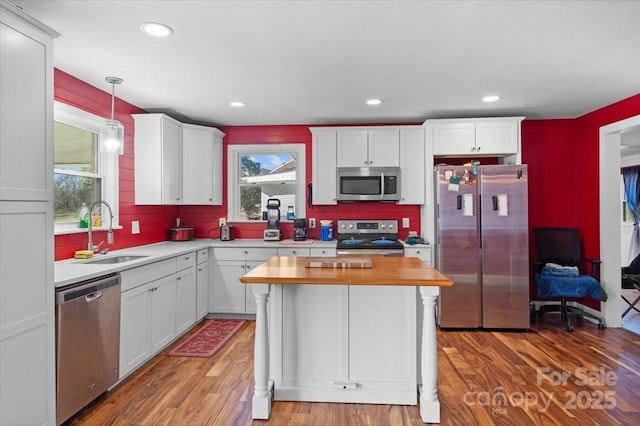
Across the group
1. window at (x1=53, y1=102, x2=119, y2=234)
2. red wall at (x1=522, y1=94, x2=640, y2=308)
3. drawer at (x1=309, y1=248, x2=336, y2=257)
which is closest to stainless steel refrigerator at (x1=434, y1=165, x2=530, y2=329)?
red wall at (x1=522, y1=94, x2=640, y2=308)

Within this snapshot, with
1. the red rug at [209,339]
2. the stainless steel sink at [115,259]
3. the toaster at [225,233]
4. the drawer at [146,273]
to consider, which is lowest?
the red rug at [209,339]

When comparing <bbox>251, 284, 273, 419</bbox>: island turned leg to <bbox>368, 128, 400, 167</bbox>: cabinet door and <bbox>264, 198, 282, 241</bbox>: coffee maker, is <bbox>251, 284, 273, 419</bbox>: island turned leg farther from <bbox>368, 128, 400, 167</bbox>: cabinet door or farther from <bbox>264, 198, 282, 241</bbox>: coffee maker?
<bbox>368, 128, 400, 167</bbox>: cabinet door

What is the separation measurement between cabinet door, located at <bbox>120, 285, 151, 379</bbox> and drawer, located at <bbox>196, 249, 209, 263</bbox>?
3.32 ft

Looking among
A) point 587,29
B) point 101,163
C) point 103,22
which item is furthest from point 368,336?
point 101,163

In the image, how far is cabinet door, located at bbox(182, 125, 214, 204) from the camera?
4.37m

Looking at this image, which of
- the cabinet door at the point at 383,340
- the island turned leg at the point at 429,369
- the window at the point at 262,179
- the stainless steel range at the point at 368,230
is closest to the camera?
the island turned leg at the point at 429,369

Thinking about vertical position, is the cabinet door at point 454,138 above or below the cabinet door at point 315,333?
above

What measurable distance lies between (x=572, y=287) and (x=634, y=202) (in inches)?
146

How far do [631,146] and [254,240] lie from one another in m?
5.62

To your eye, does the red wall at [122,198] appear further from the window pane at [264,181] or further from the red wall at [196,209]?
the window pane at [264,181]

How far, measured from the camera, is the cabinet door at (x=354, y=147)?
448 cm

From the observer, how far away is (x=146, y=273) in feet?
9.98

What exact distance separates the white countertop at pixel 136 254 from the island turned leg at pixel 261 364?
1091 mm

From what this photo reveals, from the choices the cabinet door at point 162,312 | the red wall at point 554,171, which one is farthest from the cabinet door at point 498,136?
the cabinet door at point 162,312
